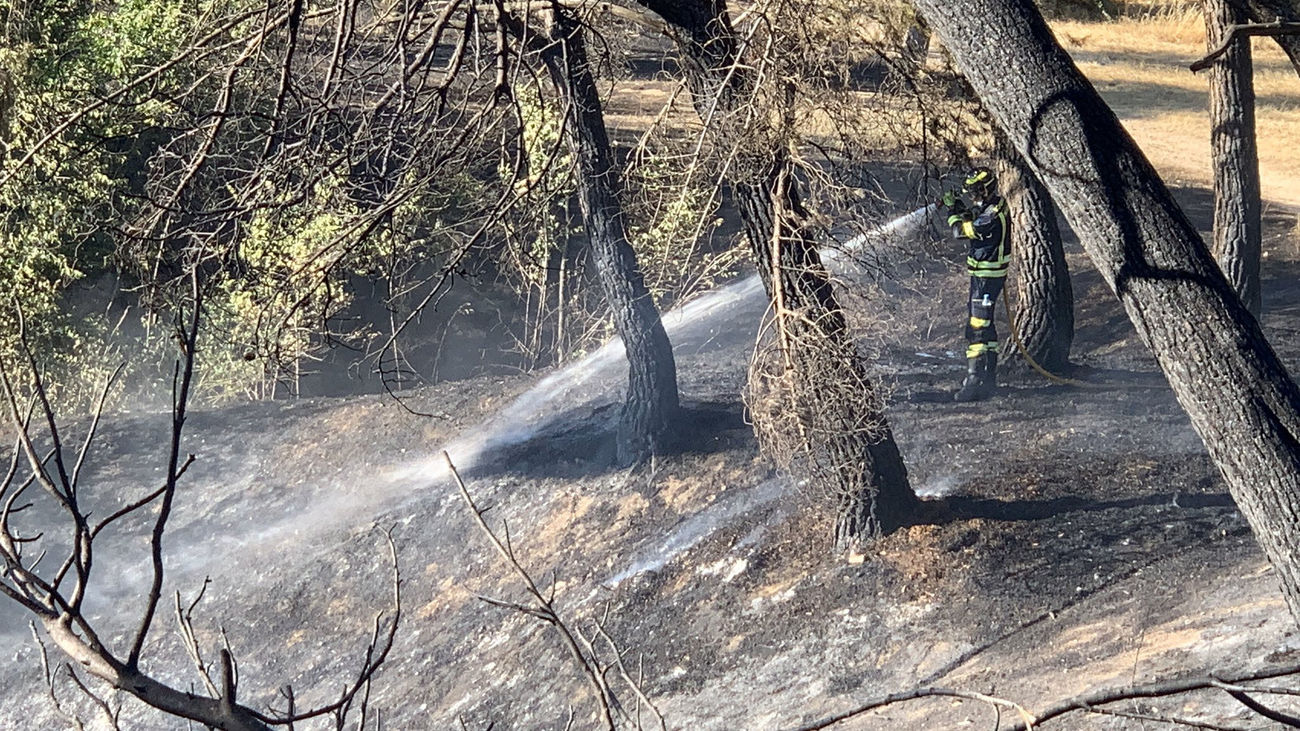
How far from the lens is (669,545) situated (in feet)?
30.1

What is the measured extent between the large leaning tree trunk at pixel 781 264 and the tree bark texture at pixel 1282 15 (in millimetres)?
2592

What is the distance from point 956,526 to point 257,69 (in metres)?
5.26

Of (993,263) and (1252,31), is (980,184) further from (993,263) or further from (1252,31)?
(1252,31)

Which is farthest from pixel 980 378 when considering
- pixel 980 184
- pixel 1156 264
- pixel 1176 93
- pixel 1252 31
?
pixel 1176 93

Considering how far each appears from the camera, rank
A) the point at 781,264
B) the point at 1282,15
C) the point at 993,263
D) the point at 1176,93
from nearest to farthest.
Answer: the point at 1282,15 → the point at 781,264 → the point at 993,263 → the point at 1176,93

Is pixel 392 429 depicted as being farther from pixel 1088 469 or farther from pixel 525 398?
pixel 1088 469

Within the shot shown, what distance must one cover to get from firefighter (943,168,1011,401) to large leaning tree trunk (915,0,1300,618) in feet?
18.4

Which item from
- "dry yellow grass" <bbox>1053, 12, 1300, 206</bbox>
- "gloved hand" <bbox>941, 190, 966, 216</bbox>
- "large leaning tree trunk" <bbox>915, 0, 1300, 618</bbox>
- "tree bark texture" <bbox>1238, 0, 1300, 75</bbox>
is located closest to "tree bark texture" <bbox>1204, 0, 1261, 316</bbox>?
"gloved hand" <bbox>941, 190, 966, 216</bbox>

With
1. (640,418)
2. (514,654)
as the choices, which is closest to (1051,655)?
(514,654)

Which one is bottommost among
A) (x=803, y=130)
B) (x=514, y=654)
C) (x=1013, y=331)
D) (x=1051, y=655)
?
(x=514, y=654)

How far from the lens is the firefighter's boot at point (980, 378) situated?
9898mm

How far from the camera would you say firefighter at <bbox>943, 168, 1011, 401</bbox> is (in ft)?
30.6

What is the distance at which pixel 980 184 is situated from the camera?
9266 millimetres

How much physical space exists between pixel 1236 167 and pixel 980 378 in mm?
2837
